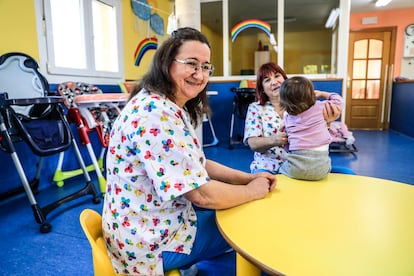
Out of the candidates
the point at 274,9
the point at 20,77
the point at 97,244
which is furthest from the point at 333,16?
the point at 97,244

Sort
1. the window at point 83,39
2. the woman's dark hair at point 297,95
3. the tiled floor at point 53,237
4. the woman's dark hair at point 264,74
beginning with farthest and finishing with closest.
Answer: the window at point 83,39 < the woman's dark hair at point 264,74 < the tiled floor at point 53,237 < the woman's dark hair at point 297,95

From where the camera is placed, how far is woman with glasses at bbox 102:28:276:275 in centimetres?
82

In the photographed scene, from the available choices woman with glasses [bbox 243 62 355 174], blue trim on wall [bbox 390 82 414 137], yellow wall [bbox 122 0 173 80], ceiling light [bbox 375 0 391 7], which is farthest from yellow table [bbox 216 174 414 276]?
ceiling light [bbox 375 0 391 7]

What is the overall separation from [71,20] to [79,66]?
51 cm

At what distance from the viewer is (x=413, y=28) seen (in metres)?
6.84

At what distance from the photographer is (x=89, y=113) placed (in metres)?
2.77

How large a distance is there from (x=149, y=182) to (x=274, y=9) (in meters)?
6.68

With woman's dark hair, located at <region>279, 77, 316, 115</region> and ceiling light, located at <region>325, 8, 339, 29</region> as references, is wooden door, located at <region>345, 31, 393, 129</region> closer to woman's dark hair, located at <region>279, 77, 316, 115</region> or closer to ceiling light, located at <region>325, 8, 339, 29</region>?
ceiling light, located at <region>325, 8, 339, 29</region>

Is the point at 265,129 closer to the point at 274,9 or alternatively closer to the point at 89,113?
the point at 89,113

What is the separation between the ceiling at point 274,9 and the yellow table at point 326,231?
18.0 feet

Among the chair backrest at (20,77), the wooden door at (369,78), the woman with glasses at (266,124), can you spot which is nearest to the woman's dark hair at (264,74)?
the woman with glasses at (266,124)

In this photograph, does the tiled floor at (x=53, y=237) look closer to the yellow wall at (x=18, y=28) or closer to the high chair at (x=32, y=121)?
the high chair at (x=32, y=121)

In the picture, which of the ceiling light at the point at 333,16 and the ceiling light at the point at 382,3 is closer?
the ceiling light at the point at 333,16

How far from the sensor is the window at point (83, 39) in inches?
117
